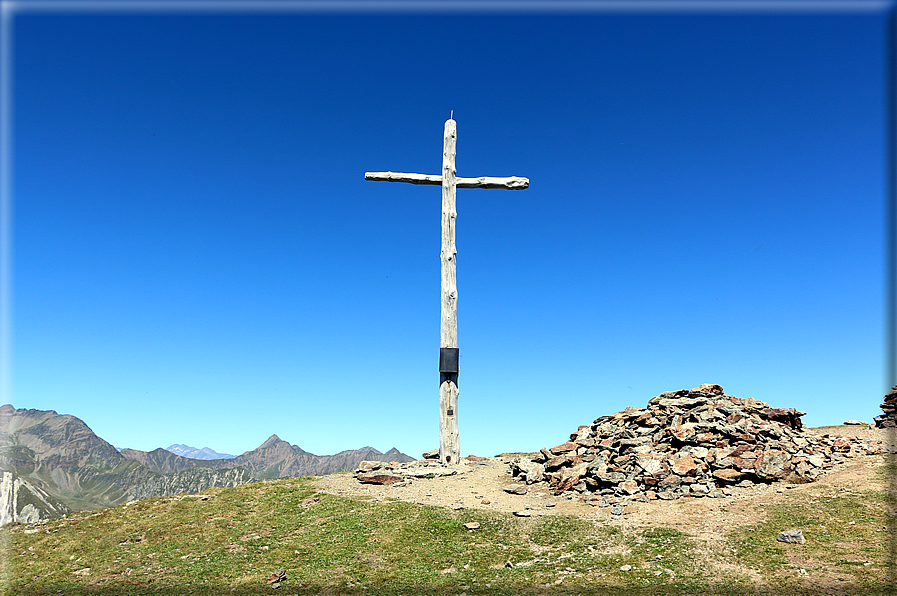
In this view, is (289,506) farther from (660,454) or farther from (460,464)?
(660,454)

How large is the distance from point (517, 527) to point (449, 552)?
5.77ft

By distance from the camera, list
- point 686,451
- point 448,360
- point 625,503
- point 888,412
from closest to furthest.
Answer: point 625,503 → point 686,451 → point 448,360 → point 888,412

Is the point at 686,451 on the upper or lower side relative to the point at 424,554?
upper

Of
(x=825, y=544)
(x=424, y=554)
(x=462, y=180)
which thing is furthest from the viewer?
(x=462, y=180)

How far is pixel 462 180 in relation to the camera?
1841 centimetres

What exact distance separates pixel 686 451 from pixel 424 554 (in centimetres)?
778

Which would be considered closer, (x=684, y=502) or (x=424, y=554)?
(x=424, y=554)

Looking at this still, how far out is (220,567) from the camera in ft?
31.0

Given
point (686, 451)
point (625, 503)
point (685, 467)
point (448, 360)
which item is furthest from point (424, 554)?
point (448, 360)

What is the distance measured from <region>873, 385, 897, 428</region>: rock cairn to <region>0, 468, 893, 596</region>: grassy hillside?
10821 millimetres

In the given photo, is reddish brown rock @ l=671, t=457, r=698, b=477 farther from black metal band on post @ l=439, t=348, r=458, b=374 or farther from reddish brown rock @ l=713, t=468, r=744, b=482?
black metal band on post @ l=439, t=348, r=458, b=374

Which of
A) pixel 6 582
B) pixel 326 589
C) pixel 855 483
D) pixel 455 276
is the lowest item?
pixel 6 582

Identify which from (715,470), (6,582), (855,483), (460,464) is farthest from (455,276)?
(6,582)

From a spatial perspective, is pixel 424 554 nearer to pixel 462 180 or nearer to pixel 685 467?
pixel 685 467
